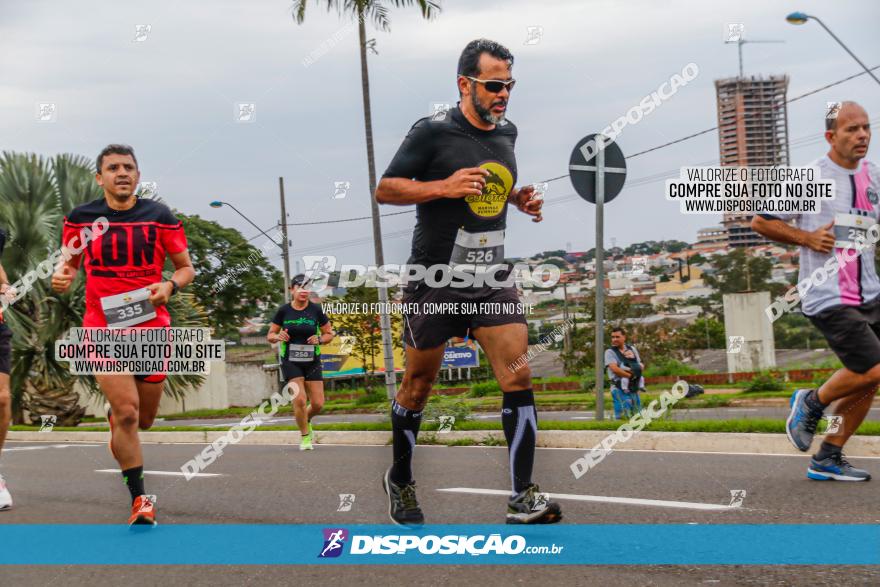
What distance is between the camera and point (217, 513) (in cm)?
646

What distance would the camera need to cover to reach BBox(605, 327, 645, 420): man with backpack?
14.1m

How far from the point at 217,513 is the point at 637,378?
9.06 m

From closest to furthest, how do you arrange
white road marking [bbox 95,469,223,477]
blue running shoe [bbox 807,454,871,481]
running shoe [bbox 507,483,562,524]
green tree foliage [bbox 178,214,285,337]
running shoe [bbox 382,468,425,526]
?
running shoe [bbox 507,483,562,524] < running shoe [bbox 382,468,425,526] < blue running shoe [bbox 807,454,871,481] < white road marking [bbox 95,469,223,477] < green tree foliage [bbox 178,214,285,337]

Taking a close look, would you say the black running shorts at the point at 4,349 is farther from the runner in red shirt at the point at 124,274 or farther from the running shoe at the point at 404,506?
the running shoe at the point at 404,506

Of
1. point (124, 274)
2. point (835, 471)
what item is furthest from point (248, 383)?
point (835, 471)

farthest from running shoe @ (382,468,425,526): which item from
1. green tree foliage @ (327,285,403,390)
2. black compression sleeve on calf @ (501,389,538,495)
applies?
green tree foliage @ (327,285,403,390)

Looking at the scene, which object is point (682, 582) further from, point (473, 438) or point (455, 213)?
point (473, 438)

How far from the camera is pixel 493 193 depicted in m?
4.96

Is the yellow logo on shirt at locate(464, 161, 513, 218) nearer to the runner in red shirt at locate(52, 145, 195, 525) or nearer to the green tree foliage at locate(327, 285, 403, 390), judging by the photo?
the runner in red shirt at locate(52, 145, 195, 525)

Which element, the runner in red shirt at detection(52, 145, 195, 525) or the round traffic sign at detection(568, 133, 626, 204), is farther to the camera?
the round traffic sign at detection(568, 133, 626, 204)

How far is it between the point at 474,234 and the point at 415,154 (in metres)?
0.48

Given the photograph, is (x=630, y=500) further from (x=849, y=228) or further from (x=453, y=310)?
(x=849, y=228)

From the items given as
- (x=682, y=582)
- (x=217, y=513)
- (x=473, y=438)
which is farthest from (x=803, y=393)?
(x=473, y=438)

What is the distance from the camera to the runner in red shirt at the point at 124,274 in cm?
602
